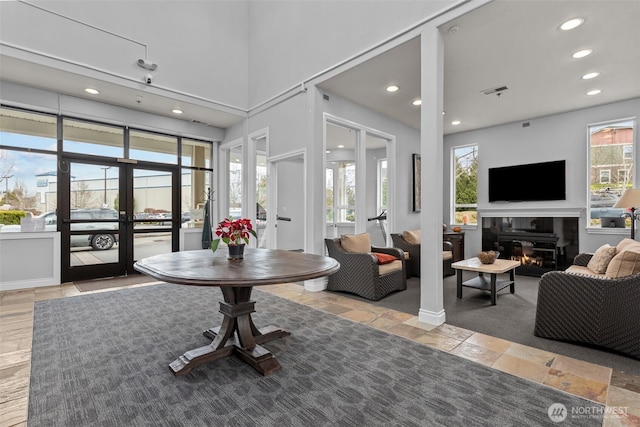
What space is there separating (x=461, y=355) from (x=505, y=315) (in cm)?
134

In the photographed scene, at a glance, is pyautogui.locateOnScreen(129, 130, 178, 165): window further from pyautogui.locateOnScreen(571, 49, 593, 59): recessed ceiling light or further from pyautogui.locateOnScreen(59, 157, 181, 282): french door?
pyautogui.locateOnScreen(571, 49, 593, 59): recessed ceiling light

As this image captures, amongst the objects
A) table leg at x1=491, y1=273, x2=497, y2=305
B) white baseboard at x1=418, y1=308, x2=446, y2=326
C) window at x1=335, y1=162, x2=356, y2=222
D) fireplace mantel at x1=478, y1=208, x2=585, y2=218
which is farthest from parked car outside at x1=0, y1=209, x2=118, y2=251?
fireplace mantel at x1=478, y1=208, x2=585, y2=218

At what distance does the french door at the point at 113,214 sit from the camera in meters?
5.14

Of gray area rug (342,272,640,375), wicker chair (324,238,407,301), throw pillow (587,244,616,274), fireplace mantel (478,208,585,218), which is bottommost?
gray area rug (342,272,640,375)

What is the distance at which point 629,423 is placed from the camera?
162 centimetres

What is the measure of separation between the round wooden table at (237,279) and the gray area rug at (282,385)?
0.08 metres

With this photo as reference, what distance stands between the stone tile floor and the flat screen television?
13.9ft

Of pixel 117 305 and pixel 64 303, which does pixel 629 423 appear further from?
pixel 64 303

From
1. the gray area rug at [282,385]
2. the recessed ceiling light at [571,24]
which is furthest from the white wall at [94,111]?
the recessed ceiling light at [571,24]

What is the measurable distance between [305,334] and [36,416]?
1.85 m

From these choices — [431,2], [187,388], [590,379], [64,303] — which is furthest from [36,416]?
[431,2]

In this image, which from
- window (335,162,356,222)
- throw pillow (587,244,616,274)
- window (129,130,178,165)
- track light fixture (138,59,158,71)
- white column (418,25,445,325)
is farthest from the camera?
window (335,162,356,222)

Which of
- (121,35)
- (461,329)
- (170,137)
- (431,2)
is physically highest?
(121,35)

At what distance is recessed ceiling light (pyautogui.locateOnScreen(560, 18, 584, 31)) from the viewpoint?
299 cm
